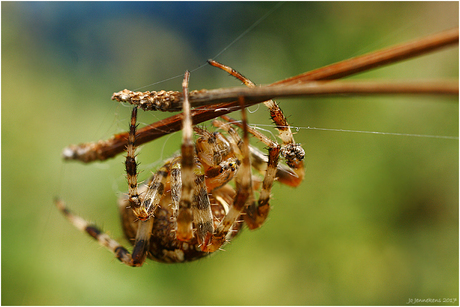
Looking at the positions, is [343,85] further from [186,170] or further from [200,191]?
[200,191]

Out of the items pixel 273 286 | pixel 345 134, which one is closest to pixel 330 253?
pixel 273 286

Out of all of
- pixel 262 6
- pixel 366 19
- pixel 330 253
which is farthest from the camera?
pixel 262 6

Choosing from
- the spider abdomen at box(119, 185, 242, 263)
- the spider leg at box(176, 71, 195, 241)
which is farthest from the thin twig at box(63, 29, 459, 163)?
the spider abdomen at box(119, 185, 242, 263)

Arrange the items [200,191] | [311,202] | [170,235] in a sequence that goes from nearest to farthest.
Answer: [200,191]
[170,235]
[311,202]

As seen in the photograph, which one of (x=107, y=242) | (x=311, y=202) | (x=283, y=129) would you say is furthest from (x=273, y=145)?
(x=311, y=202)

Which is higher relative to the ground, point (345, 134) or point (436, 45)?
point (436, 45)

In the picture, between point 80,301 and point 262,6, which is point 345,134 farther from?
point 80,301

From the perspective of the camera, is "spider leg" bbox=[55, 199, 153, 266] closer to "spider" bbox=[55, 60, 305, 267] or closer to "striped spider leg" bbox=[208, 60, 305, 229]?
"spider" bbox=[55, 60, 305, 267]
